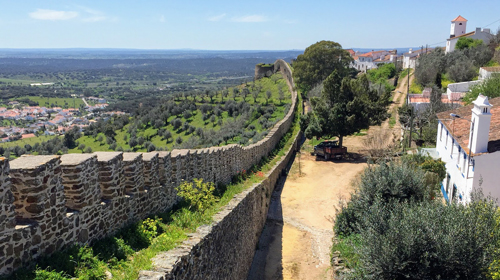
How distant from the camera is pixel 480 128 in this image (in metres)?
12.4

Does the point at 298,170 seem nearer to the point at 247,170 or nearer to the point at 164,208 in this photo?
the point at 247,170

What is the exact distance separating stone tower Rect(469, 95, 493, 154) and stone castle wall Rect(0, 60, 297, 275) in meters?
8.55

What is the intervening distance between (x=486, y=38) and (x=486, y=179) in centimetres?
4670

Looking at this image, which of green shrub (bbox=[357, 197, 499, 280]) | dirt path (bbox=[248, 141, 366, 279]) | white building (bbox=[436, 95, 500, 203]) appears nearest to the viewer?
green shrub (bbox=[357, 197, 499, 280])

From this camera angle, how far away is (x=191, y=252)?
20.6ft

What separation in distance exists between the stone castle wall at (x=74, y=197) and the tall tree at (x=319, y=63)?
33774mm

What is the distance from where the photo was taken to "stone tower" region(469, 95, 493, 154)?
486 inches

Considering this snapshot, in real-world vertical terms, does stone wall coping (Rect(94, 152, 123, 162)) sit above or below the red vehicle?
above

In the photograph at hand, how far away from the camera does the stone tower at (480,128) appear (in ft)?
40.5

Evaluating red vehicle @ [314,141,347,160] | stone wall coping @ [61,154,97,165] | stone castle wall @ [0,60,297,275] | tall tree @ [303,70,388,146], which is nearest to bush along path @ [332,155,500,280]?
stone castle wall @ [0,60,297,275]

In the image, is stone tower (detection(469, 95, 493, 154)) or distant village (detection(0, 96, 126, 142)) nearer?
stone tower (detection(469, 95, 493, 154))

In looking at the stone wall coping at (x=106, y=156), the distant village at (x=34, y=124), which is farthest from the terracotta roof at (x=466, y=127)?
the distant village at (x=34, y=124)

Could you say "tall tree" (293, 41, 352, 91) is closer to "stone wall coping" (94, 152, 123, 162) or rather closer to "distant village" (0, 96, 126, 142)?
"distant village" (0, 96, 126, 142)

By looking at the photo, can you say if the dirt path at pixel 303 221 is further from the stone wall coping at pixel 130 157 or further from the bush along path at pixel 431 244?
the stone wall coping at pixel 130 157
